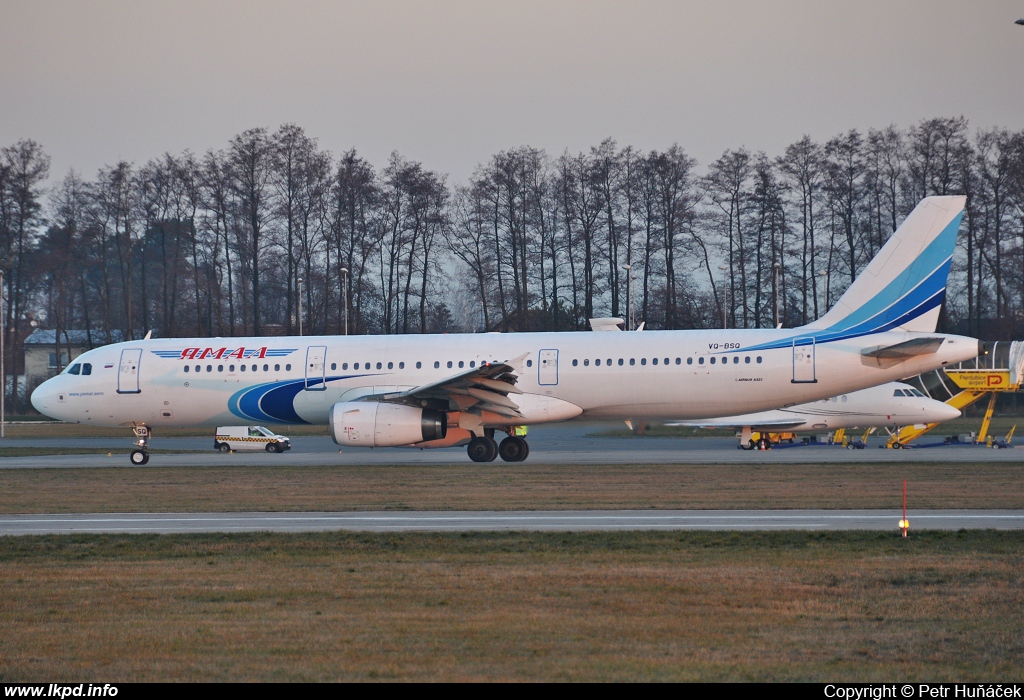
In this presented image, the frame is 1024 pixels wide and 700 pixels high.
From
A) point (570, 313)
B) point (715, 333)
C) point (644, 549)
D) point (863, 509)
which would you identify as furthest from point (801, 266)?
point (644, 549)

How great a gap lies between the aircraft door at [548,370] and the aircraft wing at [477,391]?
2.14 feet

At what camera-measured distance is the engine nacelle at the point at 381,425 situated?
24.6 metres

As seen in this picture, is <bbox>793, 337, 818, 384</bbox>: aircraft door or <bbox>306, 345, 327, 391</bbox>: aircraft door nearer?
<bbox>793, 337, 818, 384</bbox>: aircraft door

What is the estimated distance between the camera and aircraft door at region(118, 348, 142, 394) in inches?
1114

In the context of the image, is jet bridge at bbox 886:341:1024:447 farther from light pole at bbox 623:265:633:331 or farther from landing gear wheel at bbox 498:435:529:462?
light pole at bbox 623:265:633:331

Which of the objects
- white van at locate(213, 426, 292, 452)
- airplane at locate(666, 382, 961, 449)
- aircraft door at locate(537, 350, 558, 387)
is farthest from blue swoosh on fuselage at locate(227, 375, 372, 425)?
airplane at locate(666, 382, 961, 449)

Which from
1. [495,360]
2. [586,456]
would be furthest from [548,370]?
[586,456]

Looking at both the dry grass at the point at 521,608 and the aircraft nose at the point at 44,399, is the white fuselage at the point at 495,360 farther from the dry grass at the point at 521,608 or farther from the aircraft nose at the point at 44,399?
the dry grass at the point at 521,608

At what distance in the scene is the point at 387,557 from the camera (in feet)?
37.3

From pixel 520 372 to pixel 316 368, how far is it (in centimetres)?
561

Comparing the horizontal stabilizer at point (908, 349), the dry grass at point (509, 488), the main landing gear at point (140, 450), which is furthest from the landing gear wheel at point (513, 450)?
the main landing gear at point (140, 450)

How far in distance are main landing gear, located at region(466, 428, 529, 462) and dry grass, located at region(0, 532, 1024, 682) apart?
13596mm

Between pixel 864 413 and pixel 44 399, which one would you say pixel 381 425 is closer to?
pixel 44 399
